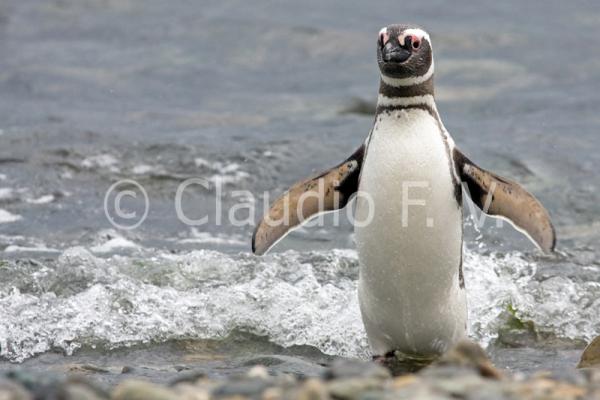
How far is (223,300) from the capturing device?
7246mm

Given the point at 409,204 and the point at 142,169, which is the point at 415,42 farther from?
the point at 142,169

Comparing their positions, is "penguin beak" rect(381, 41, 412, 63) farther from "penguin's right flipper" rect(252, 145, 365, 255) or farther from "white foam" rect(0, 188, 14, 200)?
"white foam" rect(0, 188, 14, 200)

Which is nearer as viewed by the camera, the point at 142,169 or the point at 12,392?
the point at 12,392

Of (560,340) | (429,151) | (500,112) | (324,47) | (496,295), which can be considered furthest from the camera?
(324,47)

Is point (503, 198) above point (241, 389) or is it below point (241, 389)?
above

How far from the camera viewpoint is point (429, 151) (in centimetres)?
568

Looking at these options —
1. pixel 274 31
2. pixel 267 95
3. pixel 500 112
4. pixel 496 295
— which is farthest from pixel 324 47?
pixel 496 295

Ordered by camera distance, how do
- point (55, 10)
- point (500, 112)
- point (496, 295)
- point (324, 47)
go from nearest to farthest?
point (496, 295) < point (500, 112) < point (324, 47) < point (55, 10)

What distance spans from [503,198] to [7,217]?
4.69 metres

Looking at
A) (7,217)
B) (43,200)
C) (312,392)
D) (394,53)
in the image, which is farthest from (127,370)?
(43,200)

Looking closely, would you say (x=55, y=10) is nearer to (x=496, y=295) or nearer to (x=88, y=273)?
(x=88, y=273)

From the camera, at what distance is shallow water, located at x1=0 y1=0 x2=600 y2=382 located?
6863mm

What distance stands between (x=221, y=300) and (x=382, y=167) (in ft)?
6.36

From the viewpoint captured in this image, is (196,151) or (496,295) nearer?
(496,295)
